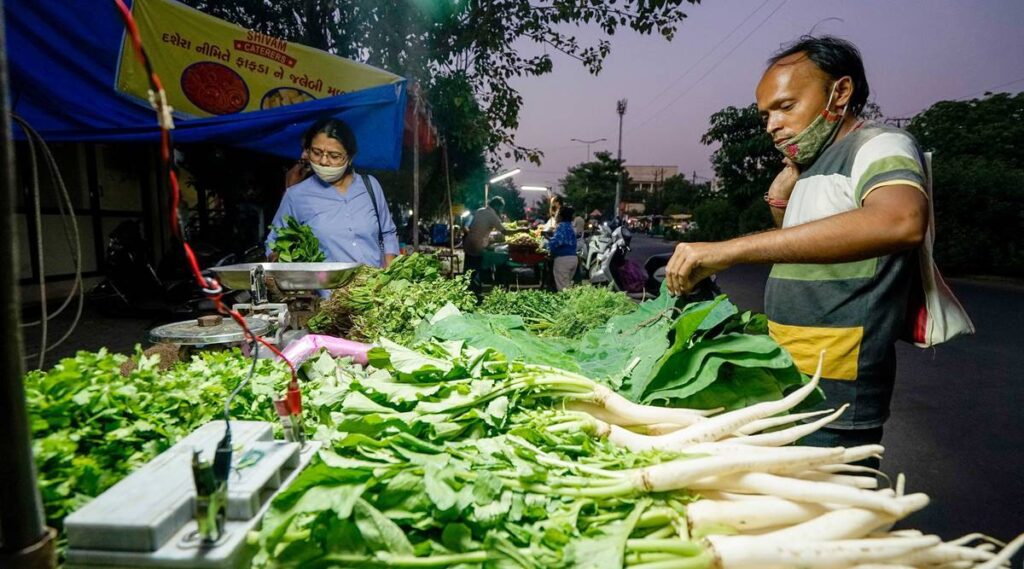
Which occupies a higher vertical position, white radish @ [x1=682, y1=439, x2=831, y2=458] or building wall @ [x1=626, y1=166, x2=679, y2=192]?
building wall @ [x1=626, y1=166, x2=679, y2=192]

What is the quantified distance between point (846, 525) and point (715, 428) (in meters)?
0.43

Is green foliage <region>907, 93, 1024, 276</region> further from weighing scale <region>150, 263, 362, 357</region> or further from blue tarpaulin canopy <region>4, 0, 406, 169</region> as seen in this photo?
weighing scale <region>150, 263, 362, 357</region>

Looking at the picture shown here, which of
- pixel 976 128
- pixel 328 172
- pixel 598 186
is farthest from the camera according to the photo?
pixel 598 186

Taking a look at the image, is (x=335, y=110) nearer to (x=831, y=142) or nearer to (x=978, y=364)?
(x=831, y=142)

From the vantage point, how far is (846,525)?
47.9 inches

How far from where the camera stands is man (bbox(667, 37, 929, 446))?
179cm

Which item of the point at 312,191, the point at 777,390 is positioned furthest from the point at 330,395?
the point at 312,191

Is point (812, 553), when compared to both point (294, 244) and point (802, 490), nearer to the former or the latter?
point (802, 490)

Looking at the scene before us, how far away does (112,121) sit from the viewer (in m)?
4.35

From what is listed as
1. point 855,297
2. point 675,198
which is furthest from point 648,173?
point 855,297

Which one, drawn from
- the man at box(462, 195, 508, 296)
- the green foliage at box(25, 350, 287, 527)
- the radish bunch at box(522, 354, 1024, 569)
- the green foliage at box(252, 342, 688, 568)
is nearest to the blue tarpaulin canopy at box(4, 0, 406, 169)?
the green foliage at box(25, 350, 287, 527)

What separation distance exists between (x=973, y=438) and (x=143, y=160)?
14190mm

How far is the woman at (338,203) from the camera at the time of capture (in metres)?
4.37

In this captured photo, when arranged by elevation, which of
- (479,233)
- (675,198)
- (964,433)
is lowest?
(964,433)
